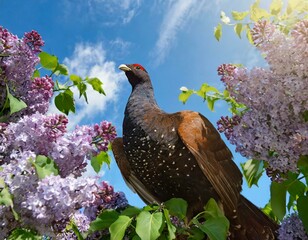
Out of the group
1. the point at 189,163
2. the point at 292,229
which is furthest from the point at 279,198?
the point at 189,163

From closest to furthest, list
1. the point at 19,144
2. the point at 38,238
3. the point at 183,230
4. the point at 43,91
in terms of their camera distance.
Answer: the point at 38,238
the point at 19,144
the point at 183,230
the point at 43,91

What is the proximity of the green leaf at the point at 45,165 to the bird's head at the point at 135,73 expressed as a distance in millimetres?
1701

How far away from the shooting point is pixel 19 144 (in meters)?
2.45

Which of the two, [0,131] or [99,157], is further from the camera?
[99,157]

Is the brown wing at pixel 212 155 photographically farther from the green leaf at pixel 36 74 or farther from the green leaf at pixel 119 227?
the green leaf at pixel 36 74

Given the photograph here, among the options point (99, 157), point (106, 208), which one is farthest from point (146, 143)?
point (106, 208)

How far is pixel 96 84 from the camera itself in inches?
124

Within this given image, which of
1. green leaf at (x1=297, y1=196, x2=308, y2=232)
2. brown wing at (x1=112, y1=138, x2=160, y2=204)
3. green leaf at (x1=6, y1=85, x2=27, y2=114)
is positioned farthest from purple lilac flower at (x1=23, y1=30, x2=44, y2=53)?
green leaf at (x1=297, y1=196, x2=308, y2=232)

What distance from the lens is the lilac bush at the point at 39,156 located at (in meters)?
2.17

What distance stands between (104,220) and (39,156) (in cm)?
58

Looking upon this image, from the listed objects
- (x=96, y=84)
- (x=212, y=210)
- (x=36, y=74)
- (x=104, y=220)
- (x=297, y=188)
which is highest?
(x=36, y=74)

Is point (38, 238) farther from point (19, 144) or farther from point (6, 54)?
point (6, 54)

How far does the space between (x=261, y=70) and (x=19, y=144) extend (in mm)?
1497

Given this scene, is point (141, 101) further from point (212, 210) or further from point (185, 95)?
point (212, 210)
